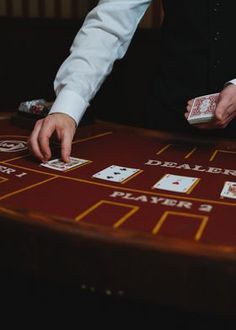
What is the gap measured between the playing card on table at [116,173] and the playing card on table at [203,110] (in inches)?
9.2

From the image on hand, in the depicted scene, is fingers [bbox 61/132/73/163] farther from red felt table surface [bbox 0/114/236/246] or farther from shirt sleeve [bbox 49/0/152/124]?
shirt sleeve [bbox 49/0/152/124]

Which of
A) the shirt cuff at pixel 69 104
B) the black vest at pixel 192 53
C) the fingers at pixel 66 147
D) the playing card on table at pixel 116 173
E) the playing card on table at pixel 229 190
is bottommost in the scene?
the playing card on table at pixel 229 190

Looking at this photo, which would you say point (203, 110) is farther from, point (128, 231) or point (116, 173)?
point (128, 231)

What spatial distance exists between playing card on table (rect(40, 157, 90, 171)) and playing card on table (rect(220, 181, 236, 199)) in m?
0.39

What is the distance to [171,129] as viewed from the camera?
5.78ft

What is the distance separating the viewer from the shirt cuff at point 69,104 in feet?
4.57

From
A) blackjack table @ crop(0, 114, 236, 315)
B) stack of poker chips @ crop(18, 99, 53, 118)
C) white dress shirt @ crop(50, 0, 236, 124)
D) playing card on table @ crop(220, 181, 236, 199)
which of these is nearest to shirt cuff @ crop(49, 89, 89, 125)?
white dress shirt @ crop(50, 0, 236, 124)

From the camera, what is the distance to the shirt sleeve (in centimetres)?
151

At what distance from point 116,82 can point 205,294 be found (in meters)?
2.26

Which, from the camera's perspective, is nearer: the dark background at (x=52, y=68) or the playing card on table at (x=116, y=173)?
the playing card on table at (x=116, y=173)

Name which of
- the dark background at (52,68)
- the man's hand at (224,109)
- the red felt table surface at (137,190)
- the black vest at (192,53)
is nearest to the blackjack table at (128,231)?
the red felt table surface at (137,190)

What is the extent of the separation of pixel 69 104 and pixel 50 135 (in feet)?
0.51

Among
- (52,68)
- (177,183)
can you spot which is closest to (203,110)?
(177,183)

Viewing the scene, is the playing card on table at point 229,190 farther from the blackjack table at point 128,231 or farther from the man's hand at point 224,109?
the man's hand at point 224,109
